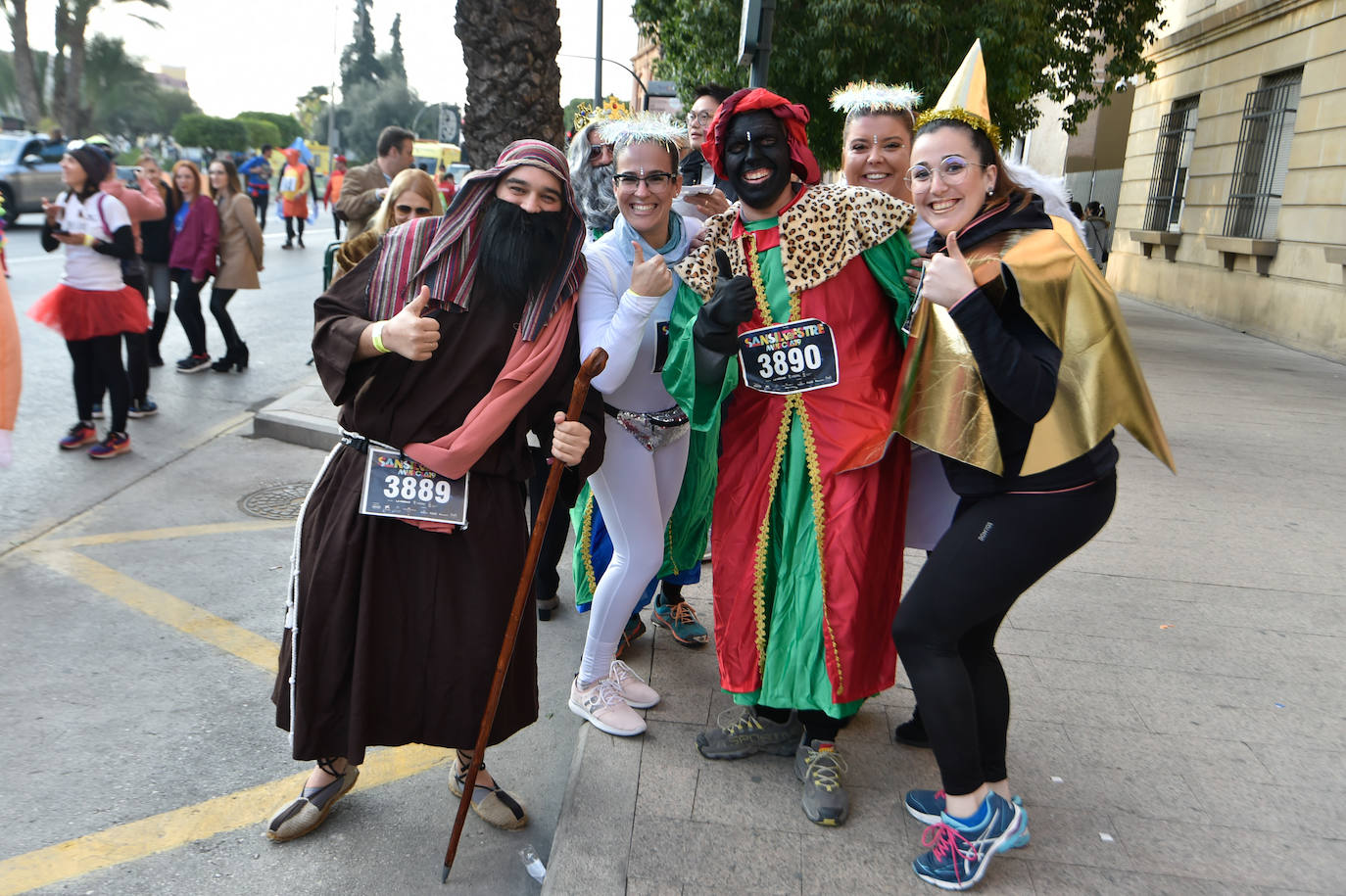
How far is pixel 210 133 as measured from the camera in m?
57.0

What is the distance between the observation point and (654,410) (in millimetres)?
3254

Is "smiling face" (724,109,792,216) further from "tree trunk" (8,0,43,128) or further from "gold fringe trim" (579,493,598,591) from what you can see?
"tree trunk" (8,0,43,128)

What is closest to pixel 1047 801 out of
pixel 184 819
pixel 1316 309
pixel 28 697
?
pixel 184 819

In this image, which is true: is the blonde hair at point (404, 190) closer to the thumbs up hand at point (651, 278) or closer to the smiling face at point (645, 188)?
the smiling face at point (645, 188)

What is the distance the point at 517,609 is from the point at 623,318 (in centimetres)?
85

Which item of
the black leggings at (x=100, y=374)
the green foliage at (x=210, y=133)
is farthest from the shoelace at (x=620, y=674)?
the green foliage at (x=210, y=133)

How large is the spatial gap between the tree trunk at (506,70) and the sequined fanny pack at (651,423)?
3397mm

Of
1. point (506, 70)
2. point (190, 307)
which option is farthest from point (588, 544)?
point (190, 307)

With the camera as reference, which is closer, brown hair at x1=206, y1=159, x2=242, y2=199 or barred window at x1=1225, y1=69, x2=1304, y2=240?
brown hair at x1=206, y1=159, x2=242, y2=199

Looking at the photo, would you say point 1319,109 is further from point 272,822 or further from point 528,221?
point 272,822

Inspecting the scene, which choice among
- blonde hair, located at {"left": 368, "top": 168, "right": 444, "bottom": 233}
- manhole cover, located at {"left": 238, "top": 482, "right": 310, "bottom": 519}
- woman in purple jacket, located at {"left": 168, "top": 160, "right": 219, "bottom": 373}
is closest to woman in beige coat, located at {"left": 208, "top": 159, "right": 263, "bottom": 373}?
woman in purple jacket, located at {"left": 168, "top": 160, "right": 219, "bottom": 373}

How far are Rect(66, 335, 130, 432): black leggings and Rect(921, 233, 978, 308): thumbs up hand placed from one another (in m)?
5.59

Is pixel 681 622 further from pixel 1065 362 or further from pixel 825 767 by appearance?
pixel 1065 362

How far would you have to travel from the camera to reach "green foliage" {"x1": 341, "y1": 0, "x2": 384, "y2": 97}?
291 ft
